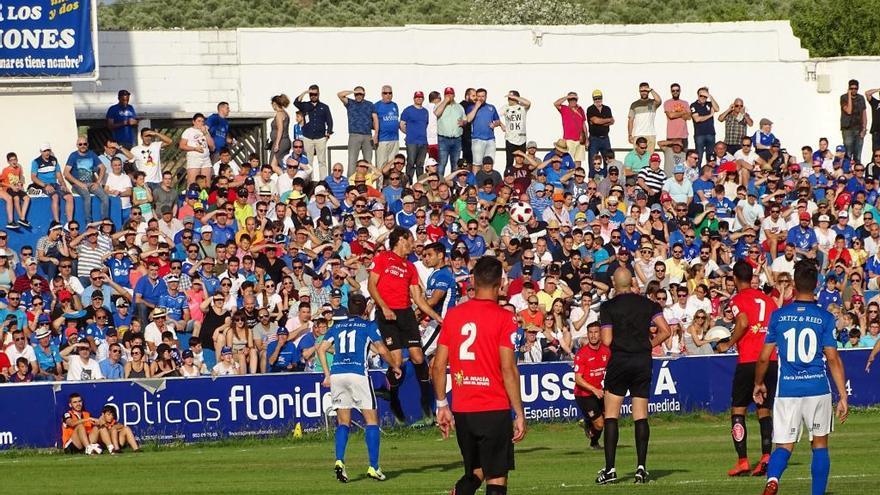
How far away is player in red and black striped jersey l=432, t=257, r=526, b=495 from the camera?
1173 centimetres

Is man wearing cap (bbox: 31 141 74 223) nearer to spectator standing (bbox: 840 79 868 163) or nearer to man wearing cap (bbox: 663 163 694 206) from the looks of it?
man wearing cap (bbox: 663 163 694 206)

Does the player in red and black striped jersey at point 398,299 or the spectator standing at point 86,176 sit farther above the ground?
the spectator standing at point 86,176

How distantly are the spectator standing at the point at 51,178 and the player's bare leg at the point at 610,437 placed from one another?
1471 centimetres

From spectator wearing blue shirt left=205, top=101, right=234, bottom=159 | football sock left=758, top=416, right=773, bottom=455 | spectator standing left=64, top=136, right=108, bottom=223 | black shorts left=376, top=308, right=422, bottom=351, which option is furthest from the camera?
spectator wearing blue shirt left=205, top=101, right=234, bottom=159

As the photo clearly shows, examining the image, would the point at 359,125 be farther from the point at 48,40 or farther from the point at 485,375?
the point at 485,375

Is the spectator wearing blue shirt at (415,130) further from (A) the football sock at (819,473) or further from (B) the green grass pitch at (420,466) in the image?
(A) the football sock at (819,473)

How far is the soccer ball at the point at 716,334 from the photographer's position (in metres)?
25.7

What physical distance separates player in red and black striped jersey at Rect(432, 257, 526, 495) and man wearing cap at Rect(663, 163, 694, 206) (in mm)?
19751

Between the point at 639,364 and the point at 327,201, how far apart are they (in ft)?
46.5

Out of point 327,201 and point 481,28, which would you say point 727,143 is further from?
point 327,201

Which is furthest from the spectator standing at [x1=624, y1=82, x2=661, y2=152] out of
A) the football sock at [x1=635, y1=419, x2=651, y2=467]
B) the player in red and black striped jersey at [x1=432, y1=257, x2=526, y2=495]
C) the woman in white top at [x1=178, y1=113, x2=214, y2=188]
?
the player in red and black striped jersey at [x1=432, y1=257, x2=526, y2=495]

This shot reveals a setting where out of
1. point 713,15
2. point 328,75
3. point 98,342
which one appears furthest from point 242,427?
point 713,15

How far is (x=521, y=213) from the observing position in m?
29.1

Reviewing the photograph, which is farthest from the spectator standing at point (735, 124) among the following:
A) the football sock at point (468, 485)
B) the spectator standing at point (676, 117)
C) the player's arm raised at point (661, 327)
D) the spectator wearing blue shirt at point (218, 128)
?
the football sock at point (468, 485)
